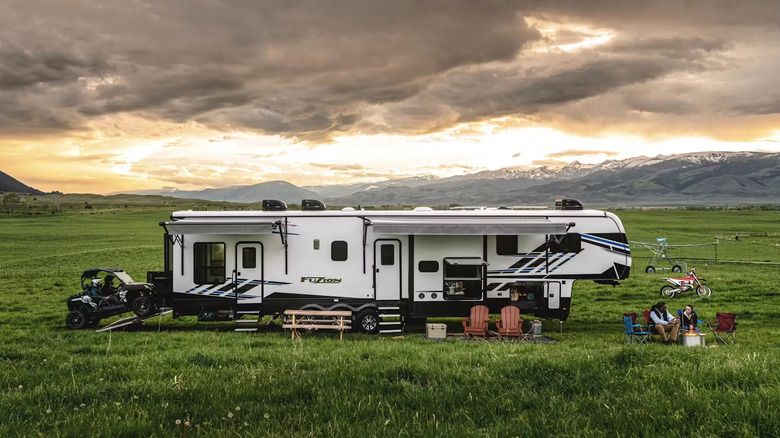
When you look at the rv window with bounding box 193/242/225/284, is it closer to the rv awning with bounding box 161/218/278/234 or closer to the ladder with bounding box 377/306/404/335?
the rv awning with bounding box 161/218/278/234

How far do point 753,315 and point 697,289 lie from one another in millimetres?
3845

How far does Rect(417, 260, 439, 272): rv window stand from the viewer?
51.8ft

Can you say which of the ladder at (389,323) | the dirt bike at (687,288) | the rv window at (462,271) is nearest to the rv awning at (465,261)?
the rv window at (462,271)

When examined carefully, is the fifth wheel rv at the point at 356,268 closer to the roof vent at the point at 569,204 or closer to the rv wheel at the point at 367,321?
the rv wheel at the point at 367,321

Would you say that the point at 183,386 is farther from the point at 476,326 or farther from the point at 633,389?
the point at 476,326

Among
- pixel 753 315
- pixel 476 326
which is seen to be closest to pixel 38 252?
pixel 476 326

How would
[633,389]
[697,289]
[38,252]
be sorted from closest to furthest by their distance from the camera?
1. [633,389]
2. [697,289]
3. [38,252]

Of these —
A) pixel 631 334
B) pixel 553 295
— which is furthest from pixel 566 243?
pixel 631 334

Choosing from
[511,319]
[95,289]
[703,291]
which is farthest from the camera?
[703,291]

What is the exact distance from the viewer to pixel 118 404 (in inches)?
218

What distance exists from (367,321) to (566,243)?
6427 millimetres

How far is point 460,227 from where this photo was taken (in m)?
15.1

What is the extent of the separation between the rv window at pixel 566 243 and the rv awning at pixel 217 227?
27.4ft

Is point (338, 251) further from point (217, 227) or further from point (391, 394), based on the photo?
point (391, 394)
